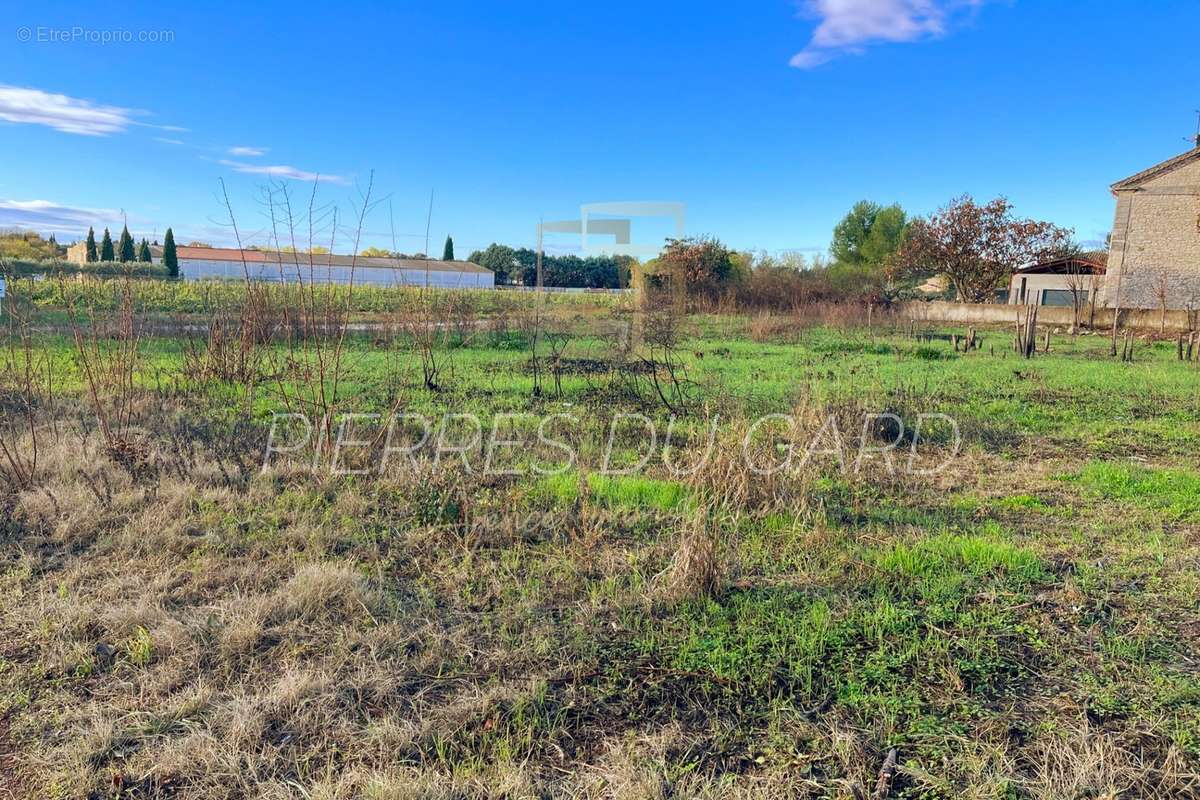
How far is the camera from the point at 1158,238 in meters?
24.0

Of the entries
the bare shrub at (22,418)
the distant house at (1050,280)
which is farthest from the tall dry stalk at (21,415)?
the distant house at (1050,280)

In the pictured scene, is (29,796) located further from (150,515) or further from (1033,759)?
(1033,759)

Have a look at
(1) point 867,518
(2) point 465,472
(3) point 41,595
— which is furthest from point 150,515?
(1) point 867,518

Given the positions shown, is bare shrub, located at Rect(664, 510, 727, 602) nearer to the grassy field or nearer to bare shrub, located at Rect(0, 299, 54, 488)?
the grassy field

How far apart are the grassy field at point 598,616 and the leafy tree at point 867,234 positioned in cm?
3910

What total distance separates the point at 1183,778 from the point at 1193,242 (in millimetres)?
28814

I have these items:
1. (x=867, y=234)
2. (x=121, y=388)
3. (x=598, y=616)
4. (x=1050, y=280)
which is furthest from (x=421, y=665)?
(x=867, y=234)

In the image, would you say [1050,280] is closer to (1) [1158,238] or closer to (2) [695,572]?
(1) [1158,238]

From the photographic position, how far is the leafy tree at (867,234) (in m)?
42.0

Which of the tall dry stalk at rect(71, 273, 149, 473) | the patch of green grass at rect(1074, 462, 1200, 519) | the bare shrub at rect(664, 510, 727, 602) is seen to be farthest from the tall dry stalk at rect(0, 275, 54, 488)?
the patch of green grass at rect(1074, 462, 1200, 519)

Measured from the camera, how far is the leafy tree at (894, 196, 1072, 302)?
31.5m

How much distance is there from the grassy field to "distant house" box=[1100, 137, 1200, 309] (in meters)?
23.3

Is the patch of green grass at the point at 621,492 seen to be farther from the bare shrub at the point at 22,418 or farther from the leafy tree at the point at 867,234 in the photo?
the leafy tree at the point at 867,234

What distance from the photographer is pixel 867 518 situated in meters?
4.27
